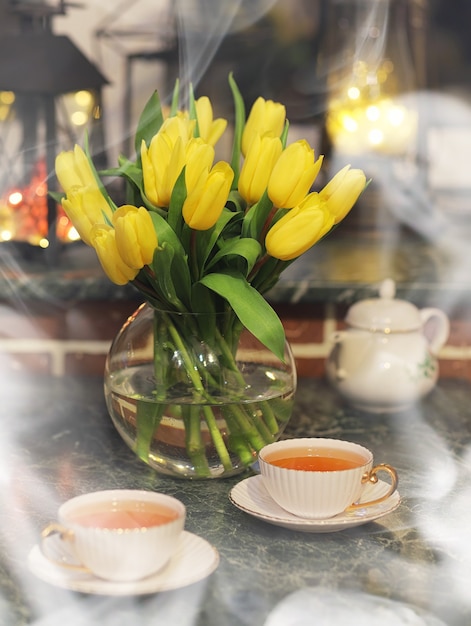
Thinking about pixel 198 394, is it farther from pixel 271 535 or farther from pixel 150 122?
pixel 150 122

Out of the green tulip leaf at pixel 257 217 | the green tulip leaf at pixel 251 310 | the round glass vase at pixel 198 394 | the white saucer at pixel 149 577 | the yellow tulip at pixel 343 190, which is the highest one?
the yellow tulip at pixel 343 190

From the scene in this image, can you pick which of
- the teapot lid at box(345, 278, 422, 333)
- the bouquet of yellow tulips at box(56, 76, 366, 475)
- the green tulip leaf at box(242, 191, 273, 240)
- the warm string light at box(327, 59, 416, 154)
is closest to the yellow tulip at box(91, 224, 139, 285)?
the bouquet of yellow tulips at box(56, 76, 366, 475)

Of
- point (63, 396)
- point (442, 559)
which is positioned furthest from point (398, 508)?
point (63, 396)

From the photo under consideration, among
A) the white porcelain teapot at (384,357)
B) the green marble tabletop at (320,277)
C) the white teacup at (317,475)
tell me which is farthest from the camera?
the green marble tabletop at (320,277)

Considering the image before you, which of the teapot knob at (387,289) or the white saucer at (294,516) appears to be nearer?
the white saucer at (294,516)

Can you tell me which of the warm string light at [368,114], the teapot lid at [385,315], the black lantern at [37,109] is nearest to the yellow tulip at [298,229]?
the teapot lid at [385,315]

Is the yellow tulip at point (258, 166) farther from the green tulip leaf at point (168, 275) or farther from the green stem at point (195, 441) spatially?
the green stem at point (195, 441)

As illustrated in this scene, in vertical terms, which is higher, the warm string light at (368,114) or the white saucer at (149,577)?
the warm string light at (368,114)

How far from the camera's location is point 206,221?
0.95 metres

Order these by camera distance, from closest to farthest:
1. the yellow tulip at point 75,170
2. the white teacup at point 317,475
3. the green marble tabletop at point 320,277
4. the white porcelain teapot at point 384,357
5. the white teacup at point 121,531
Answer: the white teacup at point 121,531 → the white teacup at point 317,475 → the yellow tulip at point 75,170 → the white porcelain teapot at point 384,357 → the green marble tabletop at point 320,277

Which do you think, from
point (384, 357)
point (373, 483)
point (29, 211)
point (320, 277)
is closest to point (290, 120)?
point (320, 277)

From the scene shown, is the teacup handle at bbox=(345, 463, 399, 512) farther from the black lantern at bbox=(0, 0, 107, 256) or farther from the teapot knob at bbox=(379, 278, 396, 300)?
the black lantern at bbox=(0, 0, 107, 256)

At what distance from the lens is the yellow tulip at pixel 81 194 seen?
3.28 ft

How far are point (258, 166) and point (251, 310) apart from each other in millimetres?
147
